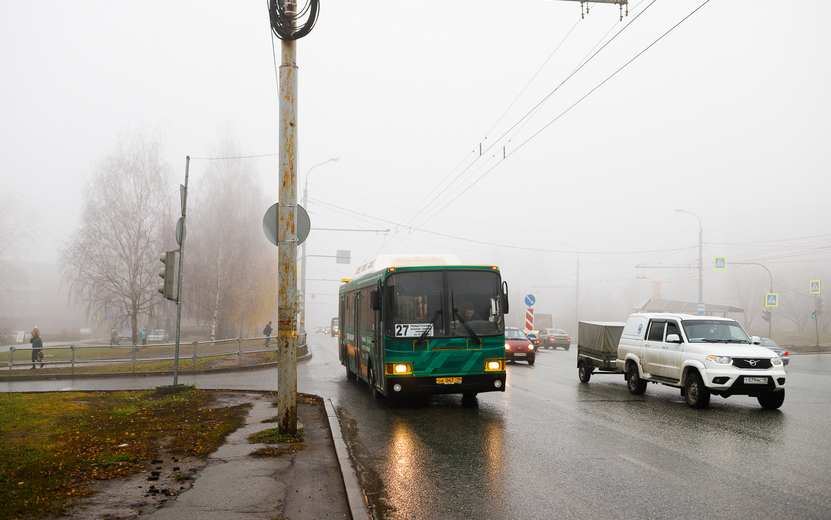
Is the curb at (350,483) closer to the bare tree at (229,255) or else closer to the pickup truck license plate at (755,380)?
the pickup truck license plate at (755,380)

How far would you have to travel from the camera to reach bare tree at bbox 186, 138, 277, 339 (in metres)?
42.7

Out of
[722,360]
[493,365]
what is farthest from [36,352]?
[722,360]

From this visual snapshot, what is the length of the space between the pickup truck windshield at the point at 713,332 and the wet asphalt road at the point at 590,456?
1315mm

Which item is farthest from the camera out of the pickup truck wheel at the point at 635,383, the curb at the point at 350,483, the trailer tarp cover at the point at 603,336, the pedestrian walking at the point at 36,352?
the pedestrian walking at the point at 36,352

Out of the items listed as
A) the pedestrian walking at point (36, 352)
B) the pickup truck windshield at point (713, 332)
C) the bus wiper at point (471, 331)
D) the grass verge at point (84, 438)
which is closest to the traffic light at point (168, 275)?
the grass verge at point (84, 438)

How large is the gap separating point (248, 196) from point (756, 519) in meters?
45.9

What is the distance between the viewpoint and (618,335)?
16.5 meters

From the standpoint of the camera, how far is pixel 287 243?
28.1 feet

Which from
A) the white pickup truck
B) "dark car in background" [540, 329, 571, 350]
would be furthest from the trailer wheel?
"dark car in background" [540, 329, 571, 350]

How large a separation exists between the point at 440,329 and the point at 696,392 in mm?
5004

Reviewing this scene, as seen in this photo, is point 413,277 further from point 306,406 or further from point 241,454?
point 241,454

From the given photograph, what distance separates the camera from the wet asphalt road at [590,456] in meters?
5.53

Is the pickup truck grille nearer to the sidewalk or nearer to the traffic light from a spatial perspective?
the sidewalk

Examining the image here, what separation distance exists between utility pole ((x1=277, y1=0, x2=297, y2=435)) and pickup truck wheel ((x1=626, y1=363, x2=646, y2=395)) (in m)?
8.74
